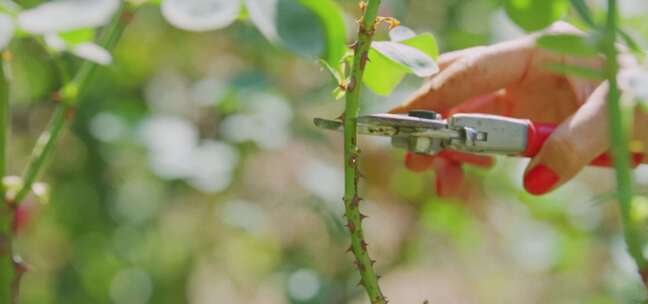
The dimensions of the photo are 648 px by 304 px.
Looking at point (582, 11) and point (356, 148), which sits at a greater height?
point (582, 11)

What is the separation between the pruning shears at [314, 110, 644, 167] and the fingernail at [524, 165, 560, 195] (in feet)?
0.07

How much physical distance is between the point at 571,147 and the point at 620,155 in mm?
243

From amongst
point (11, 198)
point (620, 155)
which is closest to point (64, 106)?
point (11, 198)

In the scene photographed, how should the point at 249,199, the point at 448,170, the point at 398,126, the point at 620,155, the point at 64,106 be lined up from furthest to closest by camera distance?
the point at 249,199 < the point at 448,170 < the point at 64,106 < the point at 398,126 < the point at 620,155

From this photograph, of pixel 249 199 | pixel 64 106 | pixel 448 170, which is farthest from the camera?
pixel 249 199

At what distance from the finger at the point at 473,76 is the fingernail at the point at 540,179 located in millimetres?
101

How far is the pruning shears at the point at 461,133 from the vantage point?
2.44ft

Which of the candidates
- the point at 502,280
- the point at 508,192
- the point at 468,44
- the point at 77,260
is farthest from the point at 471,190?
the point at 77,260

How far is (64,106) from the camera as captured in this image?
84 centimetres

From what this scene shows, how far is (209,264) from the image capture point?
2033mm

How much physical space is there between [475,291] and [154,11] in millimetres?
868

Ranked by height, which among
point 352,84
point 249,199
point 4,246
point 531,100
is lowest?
point 249,199

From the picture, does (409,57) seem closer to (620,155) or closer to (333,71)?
(333,71)

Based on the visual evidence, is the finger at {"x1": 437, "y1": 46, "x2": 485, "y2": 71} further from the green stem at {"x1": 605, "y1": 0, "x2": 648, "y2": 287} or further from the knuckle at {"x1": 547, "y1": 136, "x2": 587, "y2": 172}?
the green stem at {"x1": 605, "y1": 0, "x2": 648, "y2": 287}
